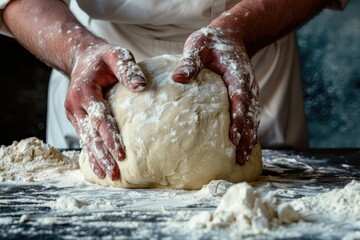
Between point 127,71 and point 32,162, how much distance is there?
44cm

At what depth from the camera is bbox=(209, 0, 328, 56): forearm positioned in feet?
5.28

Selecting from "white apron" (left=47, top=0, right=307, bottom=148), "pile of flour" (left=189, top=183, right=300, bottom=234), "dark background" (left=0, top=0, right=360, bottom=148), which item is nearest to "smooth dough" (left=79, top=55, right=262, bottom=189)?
"pile of flour" (left=189, top=183, right=300, bottom=234)

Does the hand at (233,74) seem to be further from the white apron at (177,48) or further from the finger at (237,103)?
the white apron at (177,48)

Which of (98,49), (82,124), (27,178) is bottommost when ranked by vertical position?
(27,178)

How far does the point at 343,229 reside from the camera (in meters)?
1.05

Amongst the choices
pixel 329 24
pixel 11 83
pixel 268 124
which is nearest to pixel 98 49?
pixel 268 124

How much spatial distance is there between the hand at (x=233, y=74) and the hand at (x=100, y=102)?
109mm

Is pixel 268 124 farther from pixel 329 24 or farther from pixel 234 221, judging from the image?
pixel 329 24

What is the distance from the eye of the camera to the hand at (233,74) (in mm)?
1406

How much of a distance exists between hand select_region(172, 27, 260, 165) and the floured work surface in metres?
0.11

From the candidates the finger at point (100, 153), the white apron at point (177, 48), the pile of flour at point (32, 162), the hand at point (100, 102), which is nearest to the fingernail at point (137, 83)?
the hand at point (100, 102)

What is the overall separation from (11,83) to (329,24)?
72.7 inches

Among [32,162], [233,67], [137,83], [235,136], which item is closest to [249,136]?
[235,136]

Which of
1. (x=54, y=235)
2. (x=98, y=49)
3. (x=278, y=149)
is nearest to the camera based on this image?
(x=54, y=235)
